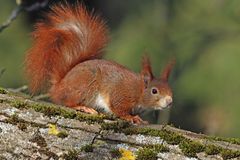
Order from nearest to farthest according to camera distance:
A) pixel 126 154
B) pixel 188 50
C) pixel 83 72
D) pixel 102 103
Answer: pixel 126 154
pixel 83 72
pixel 102 103
pixel 188 50

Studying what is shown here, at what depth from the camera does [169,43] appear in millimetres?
9781

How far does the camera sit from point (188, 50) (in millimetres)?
9703

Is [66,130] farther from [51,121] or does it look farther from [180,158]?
[180,158]

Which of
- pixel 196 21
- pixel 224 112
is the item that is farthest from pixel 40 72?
pixel 196 21

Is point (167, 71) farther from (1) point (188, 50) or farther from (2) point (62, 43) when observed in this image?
(1) point (188, 50)

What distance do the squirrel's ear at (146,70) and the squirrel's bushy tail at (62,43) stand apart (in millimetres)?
340

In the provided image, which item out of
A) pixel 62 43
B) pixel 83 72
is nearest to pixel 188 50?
pixel 62 43

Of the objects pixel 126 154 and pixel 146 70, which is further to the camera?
pixel 146 70

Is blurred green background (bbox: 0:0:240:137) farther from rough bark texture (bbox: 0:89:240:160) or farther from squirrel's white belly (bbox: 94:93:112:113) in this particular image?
rough bark texture (bbox: 0:89:240:160)

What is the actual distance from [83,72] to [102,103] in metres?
0.25

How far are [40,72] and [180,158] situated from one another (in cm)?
156

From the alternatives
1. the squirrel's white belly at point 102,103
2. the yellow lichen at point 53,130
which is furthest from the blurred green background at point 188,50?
the yellow lichen at point 53,130

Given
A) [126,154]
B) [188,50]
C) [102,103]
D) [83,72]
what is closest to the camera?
[126,154]

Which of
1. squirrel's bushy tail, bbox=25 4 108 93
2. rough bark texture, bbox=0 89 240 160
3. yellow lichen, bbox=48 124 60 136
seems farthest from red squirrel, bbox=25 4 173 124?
yellow lichen, bbox=48 124 60 136
